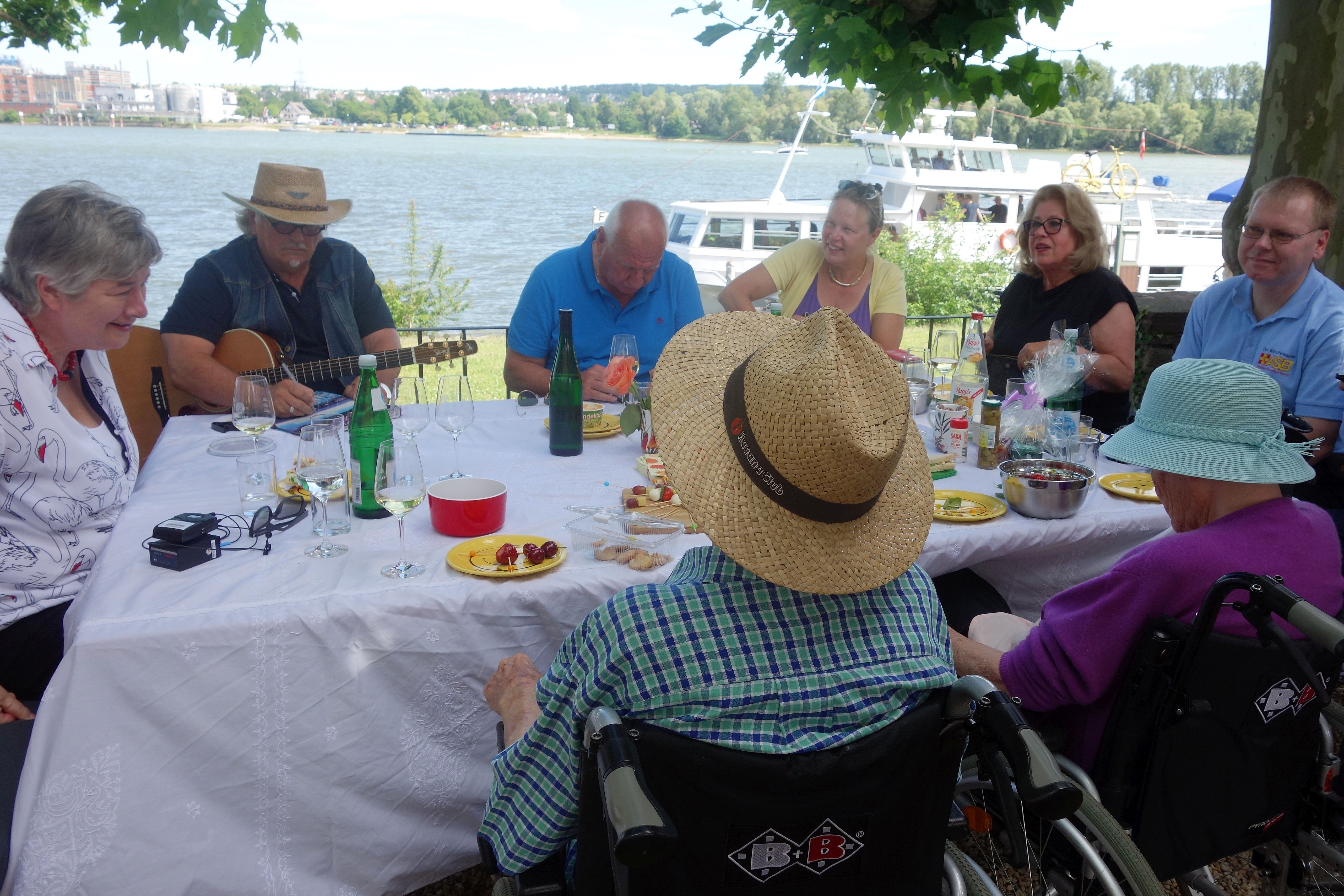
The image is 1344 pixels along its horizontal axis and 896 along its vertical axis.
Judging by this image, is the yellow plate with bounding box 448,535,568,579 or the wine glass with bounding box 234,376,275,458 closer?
the yellow plate with bounding box 448,535,568,579

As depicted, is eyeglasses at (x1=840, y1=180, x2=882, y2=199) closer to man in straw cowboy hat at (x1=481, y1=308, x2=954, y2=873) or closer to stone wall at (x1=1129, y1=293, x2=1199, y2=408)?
stone wall at (x1=1129, y1=293, x2=1199, y2=408)

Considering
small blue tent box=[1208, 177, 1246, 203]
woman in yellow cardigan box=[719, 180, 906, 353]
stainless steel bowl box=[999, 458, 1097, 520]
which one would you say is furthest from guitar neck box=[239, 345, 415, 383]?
small blue tent box=[1208, 177, 1246, 203]

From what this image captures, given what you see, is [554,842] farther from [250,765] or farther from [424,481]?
[424,481]

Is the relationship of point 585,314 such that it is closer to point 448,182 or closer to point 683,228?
point 683,228

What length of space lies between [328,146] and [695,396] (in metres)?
93.7

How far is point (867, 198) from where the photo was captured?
4477 mm

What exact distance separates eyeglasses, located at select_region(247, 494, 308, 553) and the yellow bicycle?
1526cm

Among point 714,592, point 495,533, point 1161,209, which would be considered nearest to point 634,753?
point 714,592

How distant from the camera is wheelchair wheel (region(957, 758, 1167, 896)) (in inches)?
56.5

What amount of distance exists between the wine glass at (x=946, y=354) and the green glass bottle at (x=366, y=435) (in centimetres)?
207

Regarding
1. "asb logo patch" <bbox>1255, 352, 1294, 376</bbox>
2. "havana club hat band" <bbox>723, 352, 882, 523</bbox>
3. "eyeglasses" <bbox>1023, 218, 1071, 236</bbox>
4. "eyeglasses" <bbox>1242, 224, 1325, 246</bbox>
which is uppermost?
"eyeglasses" <bbox>1023, 218, 1071, 236</bbox>

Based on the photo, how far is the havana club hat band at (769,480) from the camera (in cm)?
114

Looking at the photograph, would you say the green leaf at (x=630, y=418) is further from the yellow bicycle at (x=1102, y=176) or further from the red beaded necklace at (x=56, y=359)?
the yellow bicycle at (x=1102, y=176)

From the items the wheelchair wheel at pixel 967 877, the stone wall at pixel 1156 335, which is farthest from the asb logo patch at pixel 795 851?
the stone wall at pixel 1156 335
